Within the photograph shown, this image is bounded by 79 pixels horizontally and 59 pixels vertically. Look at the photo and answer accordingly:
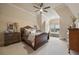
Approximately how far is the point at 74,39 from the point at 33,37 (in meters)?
0.76

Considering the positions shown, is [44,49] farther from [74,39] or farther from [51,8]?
[51,8]

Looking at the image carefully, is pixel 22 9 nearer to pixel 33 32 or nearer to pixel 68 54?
pixel 33 32

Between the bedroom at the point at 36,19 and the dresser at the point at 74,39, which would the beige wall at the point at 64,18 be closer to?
the bedroom at the point at 36,19

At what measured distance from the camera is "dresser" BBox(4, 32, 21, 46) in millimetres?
2676

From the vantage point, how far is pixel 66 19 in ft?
8.77

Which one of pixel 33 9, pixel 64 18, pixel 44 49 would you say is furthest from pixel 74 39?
pixel 33 9

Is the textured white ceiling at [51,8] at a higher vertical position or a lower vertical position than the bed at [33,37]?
higher

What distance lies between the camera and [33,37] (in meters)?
2.71

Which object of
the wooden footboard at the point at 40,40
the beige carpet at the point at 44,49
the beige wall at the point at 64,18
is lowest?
the beige carpet at the point at 44,49

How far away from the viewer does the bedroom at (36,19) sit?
105 inches

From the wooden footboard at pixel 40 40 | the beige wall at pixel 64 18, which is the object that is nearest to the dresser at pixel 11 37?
the wooden footboard at pixel 40 40

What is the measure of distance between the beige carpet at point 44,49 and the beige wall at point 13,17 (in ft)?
1.06
